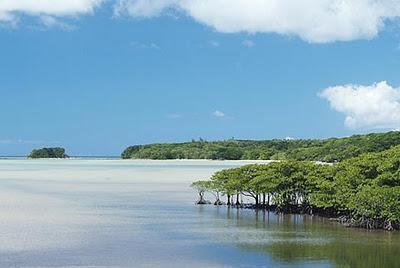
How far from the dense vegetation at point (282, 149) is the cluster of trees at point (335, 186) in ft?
188

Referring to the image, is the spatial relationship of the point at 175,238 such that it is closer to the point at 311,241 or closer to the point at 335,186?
the point at 311,241

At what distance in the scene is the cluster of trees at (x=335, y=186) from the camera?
32.3 meters

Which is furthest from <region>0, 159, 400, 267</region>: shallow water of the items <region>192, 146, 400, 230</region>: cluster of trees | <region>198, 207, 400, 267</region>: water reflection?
<region>192, 146, 400, 230</region>: cluster of trees

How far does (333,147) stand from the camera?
128m

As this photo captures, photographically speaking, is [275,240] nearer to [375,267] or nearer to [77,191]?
[375,267]

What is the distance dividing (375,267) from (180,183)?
51.8m

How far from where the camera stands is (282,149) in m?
166

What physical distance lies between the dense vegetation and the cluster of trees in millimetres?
57343

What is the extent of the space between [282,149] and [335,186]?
12912cm

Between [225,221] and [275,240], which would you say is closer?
[275,240]

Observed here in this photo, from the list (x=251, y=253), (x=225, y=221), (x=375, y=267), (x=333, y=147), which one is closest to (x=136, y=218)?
(x=225, y=221)

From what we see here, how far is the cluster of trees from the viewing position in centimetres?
3228

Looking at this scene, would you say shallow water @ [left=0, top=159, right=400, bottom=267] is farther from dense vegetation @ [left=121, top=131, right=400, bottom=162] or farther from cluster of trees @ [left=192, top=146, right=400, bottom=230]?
dense vegetation @ [left=121, top=131, right=400, bottom=162]

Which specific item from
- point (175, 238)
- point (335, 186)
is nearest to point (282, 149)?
point (335, 186)
